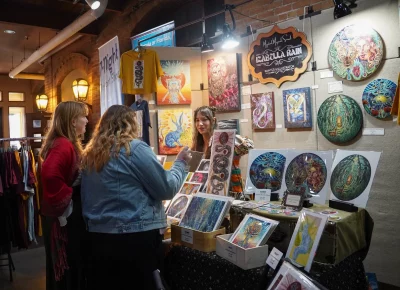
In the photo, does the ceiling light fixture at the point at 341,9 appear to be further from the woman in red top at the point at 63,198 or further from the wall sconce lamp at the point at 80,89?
the wall sconce lamp at the point at 80,89

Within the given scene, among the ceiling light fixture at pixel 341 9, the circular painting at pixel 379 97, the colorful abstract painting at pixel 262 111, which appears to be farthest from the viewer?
the colorful abstract painting at pixel 262 111

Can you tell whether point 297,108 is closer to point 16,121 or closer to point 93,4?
point 93,4

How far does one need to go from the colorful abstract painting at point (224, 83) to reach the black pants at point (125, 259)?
303 cm

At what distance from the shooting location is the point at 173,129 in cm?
512

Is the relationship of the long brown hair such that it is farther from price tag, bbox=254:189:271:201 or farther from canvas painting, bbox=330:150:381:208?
canvas painting, bbox=330:150:381:208

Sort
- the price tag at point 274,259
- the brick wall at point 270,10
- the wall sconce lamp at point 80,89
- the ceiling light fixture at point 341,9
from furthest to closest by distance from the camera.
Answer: the wall sconce lamp at point 80,89 → the brick wall at point 270,10 → the ceiling light fixture at point 341,9 → the price tag at point 274,259

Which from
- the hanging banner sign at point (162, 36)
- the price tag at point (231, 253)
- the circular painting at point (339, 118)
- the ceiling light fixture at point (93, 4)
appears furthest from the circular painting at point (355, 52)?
the ceiling light fixture at point (93, 4)

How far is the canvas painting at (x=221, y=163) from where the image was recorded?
2405mm

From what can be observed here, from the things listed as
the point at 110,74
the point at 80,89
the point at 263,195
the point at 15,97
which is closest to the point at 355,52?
the point at 263,195

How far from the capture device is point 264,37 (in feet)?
14.1

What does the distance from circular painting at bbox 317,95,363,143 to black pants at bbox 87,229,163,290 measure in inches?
94.7

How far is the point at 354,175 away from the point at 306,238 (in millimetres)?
487

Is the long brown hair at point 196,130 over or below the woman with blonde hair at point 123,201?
over

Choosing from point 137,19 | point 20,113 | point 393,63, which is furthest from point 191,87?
point 20,113
